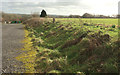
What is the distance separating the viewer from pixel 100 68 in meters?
5.37

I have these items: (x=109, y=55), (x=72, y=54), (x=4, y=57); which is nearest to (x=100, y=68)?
(x=109, y=55)

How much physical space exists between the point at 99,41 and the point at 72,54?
1.91m

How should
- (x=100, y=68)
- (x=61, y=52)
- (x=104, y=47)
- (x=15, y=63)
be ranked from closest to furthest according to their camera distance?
1. (x=100, y=68)
2. (x=104, y=47)
3. (x=15, y=63)
4. (x=61, y=52)

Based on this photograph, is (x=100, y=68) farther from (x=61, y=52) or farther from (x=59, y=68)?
(x=61, y=52)

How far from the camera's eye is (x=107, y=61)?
18.4ft

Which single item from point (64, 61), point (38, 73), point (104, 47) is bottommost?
point (38, 73)

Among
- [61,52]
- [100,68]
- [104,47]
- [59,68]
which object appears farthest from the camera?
[61,52]

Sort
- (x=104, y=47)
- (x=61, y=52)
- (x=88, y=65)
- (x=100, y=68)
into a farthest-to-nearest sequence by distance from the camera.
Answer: (x=61, y=52) → (x=104, y=47) → (x=88, y=65) → (x=100, y=68)

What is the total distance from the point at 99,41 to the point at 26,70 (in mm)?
4660

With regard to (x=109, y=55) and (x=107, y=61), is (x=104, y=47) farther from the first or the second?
(x=107, y=61)

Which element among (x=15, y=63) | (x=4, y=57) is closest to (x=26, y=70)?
(x=15, y=63)

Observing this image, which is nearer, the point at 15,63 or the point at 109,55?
the point at 109,55

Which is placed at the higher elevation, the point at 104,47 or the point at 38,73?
the point at 104,47

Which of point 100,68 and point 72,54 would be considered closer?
point 100,68
